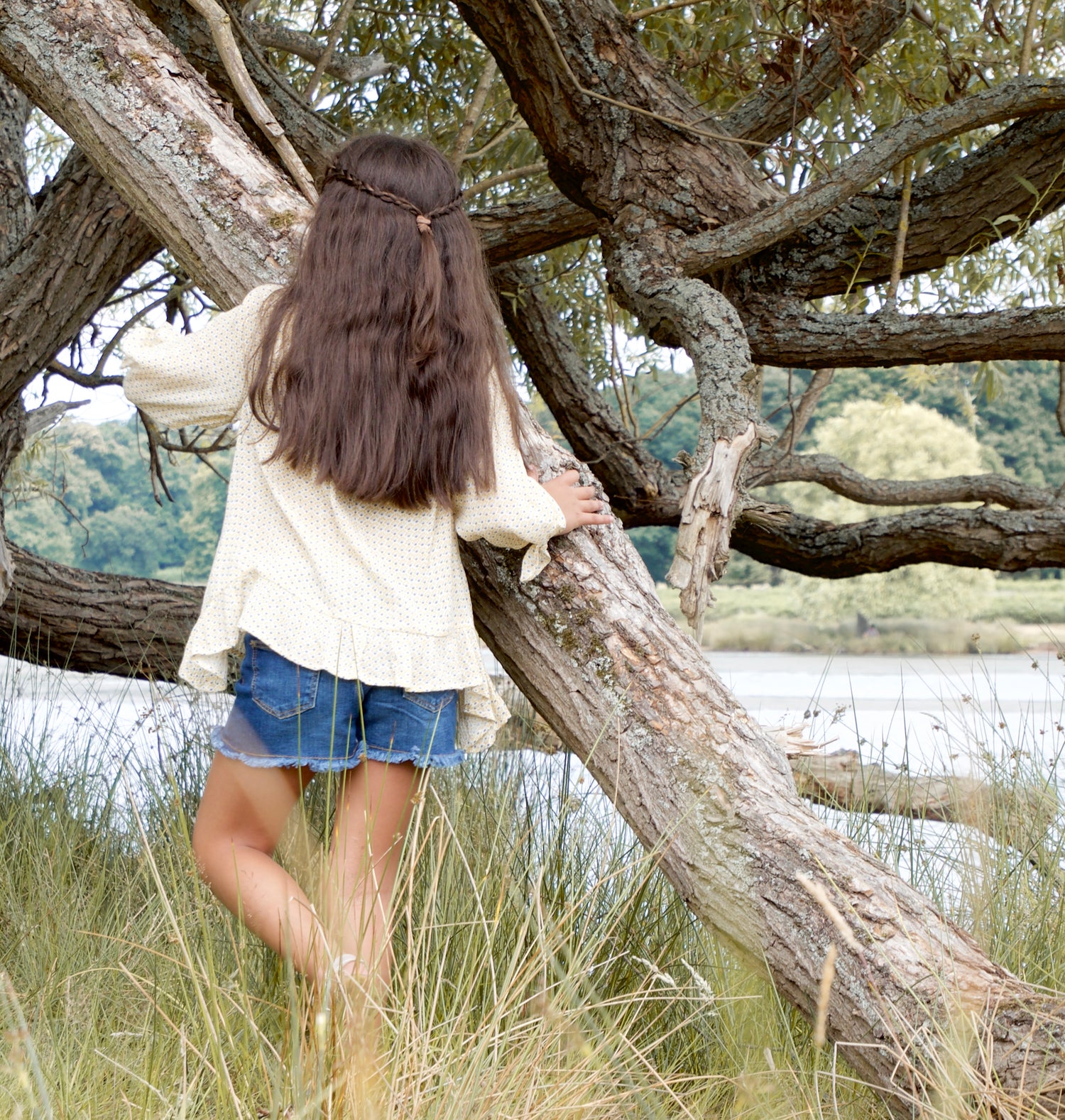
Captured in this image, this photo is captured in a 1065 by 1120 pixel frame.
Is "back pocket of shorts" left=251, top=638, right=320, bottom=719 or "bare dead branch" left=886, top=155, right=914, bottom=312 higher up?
"bare dead branch" left=886, top=155, right=914, bottom=312

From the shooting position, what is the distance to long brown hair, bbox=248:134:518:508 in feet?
5.39

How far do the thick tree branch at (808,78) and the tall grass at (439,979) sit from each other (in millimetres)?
1659

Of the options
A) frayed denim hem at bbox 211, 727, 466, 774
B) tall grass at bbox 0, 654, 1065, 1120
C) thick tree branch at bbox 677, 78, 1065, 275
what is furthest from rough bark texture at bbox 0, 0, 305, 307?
thick tree branch at bbox 677, 78, 1065, 275

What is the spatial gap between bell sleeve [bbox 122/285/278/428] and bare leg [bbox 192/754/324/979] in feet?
1.86

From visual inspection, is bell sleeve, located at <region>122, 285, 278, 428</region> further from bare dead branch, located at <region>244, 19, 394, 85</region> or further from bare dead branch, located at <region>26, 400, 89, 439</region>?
bare dead branch, located at <region>26, 400, 89, 439</region>

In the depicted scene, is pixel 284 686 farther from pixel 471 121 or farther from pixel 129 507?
pixel 129 507

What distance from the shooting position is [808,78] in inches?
104

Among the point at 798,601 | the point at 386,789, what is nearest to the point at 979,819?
the point at 386,789

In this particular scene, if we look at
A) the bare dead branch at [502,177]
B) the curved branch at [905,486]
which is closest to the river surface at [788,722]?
the curved branch at [905,486]

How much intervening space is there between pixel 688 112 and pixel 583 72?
26 cm

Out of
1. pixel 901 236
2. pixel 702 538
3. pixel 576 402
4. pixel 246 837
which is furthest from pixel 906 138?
pixel 246 837

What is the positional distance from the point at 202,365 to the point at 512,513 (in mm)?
551

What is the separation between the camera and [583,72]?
243 cm

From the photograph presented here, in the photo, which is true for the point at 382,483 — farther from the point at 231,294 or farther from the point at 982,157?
the point at 982,157
